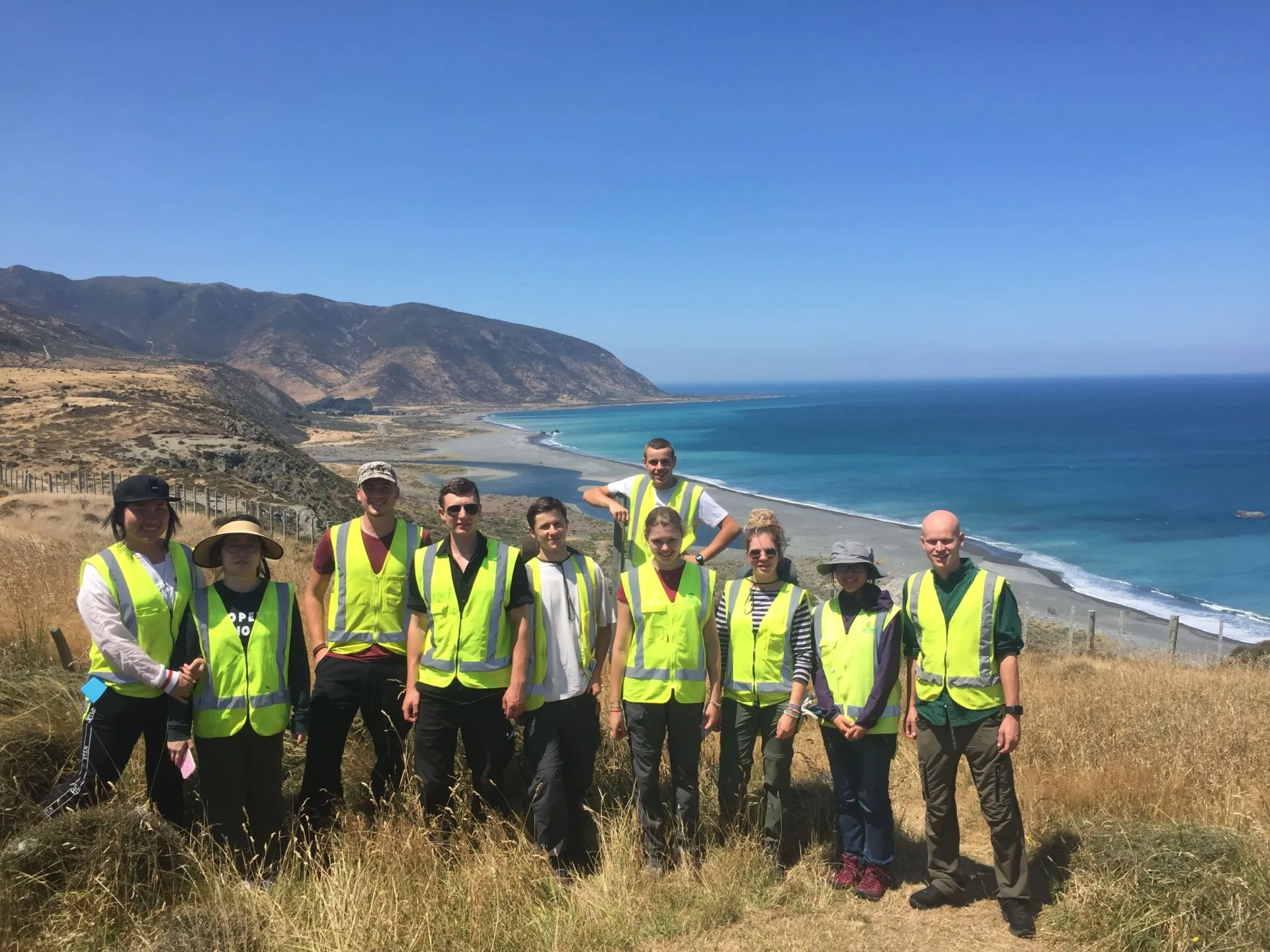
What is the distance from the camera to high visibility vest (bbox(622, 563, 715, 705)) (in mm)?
4090

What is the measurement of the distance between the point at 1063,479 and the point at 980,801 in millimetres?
57731

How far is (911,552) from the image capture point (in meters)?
30.5

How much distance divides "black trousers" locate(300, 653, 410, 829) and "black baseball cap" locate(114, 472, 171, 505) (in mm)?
1162

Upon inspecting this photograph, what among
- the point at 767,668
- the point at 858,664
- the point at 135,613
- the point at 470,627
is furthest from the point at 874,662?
the point at 135,613

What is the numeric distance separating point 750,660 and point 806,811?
1354 mm

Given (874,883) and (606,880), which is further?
(874,883)

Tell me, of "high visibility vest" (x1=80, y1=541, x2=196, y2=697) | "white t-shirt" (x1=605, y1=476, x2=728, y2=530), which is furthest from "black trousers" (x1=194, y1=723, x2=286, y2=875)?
"white t-shirt" (x1=605, y1=476, x2=728, y2=530)

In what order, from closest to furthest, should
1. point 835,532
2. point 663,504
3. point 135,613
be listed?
1. point 135,613
2. point 663,504
3. point 835,532

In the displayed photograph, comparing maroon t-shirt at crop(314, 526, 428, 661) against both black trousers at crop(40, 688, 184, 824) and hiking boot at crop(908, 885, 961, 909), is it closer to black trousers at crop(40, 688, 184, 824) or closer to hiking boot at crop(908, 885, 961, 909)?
black trousers at crop(40, 688, 184, 824)

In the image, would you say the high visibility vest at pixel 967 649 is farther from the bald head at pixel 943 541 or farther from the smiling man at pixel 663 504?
the smiling man at pixel 663 504

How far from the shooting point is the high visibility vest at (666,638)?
4.09 meters

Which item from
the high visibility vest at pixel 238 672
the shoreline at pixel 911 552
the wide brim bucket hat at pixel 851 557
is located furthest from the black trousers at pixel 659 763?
the shoreline at pixel 911 552

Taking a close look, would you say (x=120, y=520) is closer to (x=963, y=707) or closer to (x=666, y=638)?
(x=666, y=638)

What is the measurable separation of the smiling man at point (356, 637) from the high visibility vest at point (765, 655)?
5.84 ft
